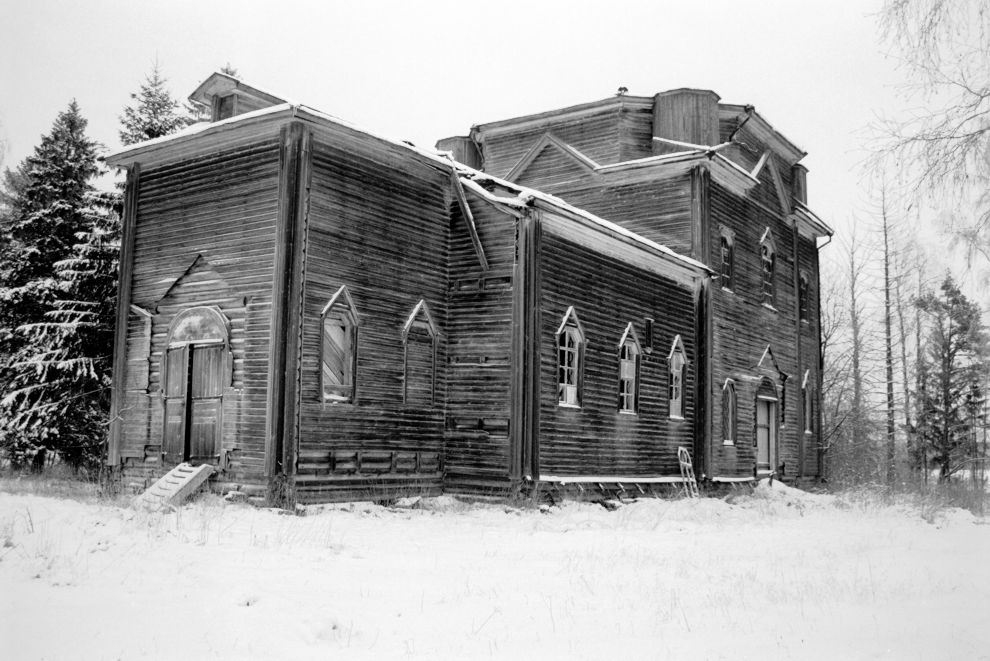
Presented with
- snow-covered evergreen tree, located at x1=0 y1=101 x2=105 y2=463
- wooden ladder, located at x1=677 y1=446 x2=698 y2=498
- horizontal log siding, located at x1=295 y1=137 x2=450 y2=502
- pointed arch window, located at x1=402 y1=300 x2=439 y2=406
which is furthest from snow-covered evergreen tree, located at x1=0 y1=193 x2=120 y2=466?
wooden ladder, located at x1=677 y1=446 x2=698 y2=498

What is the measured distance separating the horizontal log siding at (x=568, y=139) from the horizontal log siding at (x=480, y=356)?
8.18m

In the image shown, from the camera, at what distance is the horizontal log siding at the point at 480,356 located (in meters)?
17.9

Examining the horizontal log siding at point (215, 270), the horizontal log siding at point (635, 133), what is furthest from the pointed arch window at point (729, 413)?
the horizontal log siding at point (215, 270)

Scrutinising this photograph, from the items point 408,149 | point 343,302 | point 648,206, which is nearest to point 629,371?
point 648,206

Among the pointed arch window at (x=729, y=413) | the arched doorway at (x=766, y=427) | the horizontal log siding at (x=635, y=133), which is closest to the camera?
the pointed arch window at (x=729, y=413)

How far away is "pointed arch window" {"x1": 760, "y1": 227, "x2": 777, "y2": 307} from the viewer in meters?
27.9

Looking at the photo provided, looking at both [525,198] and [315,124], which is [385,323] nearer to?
[525,198]

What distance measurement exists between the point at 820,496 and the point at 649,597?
18.7 metres

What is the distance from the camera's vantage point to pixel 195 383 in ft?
53.9

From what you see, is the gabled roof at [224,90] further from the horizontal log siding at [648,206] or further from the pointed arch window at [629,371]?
the horizontal log siding at [648,206]

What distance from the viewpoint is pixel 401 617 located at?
7.77 m

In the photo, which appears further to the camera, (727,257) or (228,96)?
(727,257)

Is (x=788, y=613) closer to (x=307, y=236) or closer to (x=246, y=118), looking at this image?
(x=307, y=236)

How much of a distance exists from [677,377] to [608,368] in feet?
11.5
